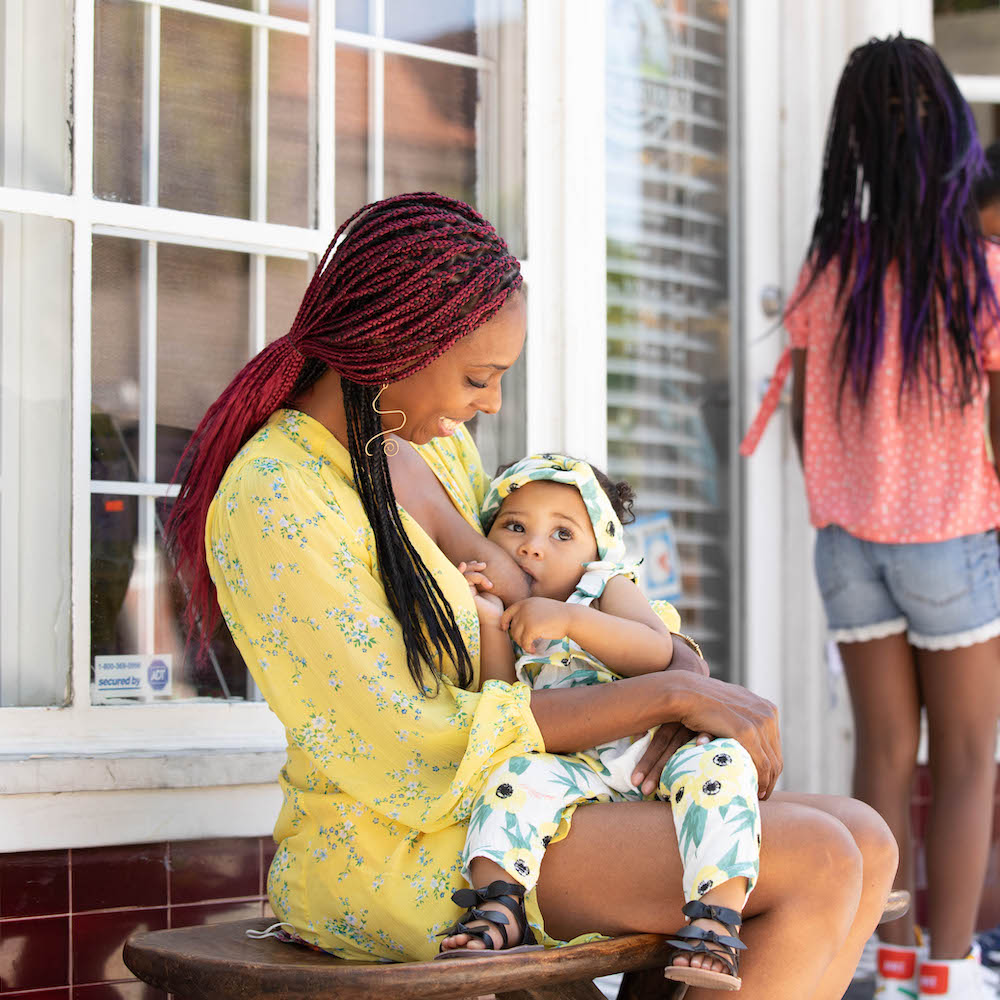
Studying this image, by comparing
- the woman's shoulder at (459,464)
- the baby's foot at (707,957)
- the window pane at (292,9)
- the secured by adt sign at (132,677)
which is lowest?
the baby's foot at (707,957)

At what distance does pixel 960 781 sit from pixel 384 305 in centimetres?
190

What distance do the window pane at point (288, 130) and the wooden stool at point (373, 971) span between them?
1510 millimetres

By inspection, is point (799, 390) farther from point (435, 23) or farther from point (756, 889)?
point (756, 889)

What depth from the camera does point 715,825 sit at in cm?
171

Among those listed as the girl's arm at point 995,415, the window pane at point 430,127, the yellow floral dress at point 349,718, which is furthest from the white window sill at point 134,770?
the girl's arm at point 995,415

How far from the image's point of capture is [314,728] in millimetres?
1884

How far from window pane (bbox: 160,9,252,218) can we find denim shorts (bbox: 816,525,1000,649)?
5.10 feet

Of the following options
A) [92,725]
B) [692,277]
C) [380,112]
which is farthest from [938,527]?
[92,725]

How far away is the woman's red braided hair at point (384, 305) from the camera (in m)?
1.94

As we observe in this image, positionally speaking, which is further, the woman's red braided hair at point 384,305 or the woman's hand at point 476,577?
the woman's hand at point 476,577

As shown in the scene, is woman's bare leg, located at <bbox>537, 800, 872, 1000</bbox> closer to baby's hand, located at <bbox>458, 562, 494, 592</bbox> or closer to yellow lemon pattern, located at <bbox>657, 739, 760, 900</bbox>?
yellow lemon pattern, located at <bbox>657, 739, 760, 900</bbox>

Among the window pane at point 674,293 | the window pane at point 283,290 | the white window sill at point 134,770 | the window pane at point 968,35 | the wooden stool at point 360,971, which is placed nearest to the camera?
the wooden stool at point 360,971

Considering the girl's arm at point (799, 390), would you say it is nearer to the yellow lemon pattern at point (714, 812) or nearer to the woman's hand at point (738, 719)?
the woman's hand at point (738, 719)

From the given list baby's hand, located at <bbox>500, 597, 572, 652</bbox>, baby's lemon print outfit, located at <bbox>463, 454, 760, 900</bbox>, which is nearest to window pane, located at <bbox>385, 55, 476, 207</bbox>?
baby's hand, located at <bbox>500, 597, 572, 652</bbox>
